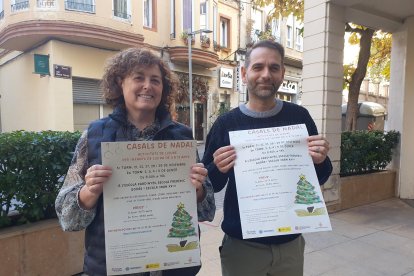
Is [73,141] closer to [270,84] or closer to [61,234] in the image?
[61,234]

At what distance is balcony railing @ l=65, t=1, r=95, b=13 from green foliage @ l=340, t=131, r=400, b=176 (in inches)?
367

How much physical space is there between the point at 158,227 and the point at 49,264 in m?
2.19

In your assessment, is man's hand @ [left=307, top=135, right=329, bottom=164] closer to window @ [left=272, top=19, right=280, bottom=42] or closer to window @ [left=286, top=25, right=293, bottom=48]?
window @ [left=272, top=19, right=280, bottom=42]

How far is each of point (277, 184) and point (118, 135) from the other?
2.71 ft

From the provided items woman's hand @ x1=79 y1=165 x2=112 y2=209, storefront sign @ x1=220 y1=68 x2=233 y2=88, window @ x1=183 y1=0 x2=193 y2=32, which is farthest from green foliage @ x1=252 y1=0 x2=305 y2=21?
storefront sign @ x1=220 y1=68 x2=233 y2=88

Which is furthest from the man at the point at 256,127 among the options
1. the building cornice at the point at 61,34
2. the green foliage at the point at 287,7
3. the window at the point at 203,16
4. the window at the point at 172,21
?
the window at the point at 203,16

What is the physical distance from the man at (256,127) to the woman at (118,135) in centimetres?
21

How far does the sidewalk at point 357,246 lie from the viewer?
3408 millimetres

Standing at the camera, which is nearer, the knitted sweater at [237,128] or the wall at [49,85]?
the knitted sweater at [237,128]

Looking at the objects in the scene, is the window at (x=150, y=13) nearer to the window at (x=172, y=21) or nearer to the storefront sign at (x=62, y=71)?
the window at (x=172, y=21)

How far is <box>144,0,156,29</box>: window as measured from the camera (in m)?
13.4

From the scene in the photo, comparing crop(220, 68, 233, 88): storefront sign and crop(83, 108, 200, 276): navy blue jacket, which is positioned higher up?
crop(220, 68, 233, 88): storefront sign

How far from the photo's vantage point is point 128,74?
1594 millimetres

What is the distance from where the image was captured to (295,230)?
5.29 ft
